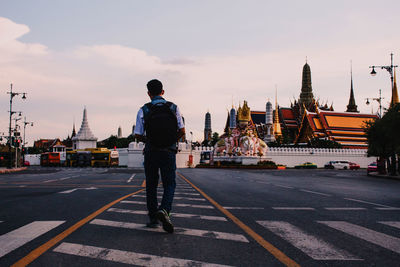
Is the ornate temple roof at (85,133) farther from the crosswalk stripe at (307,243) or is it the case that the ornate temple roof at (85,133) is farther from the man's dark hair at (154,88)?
the crosswalk stripe at (307,243)

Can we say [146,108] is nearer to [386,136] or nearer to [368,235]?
[368,235]

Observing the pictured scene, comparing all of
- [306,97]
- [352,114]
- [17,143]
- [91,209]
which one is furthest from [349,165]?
[91,209]

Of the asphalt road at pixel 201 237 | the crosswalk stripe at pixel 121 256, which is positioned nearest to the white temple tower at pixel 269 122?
the asphalt road at pixel 201 237

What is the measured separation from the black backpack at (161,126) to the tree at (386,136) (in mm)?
27408

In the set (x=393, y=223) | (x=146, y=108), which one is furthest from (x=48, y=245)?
(x=393, y=223)

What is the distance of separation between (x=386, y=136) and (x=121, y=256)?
3197 centimetres

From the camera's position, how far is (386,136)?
1277 inches

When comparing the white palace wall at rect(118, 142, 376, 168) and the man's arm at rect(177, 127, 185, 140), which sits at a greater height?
the man's arm at rect(177, 127, 185, 140)

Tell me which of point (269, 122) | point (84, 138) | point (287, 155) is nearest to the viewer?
point (287, 155)

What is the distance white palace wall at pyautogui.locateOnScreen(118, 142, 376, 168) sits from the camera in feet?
243

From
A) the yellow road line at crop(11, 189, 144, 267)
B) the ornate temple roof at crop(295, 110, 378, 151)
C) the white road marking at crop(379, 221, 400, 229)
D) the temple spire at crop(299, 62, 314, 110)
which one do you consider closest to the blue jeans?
the yellow road line at crop(11, 189, 144, 267)

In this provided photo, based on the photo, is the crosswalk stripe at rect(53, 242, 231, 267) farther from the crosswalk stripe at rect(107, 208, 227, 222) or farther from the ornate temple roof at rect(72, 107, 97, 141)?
the ornate temple roof at rect(72, 107, 97, 141)

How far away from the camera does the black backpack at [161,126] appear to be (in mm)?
5727

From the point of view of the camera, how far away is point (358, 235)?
17.9 feet
